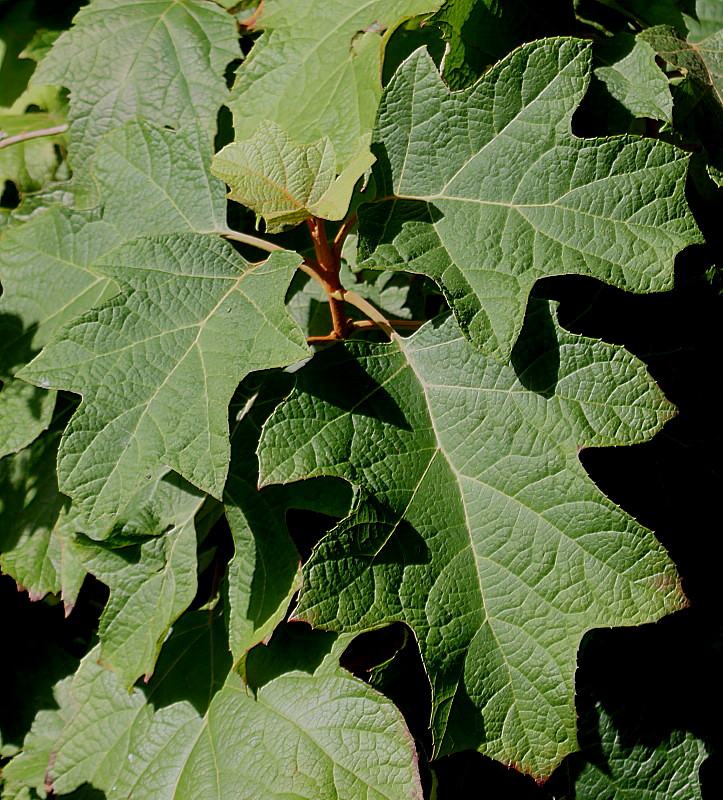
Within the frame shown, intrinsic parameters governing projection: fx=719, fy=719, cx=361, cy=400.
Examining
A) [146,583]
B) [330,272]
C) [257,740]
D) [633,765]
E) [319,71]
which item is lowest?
[633,765]

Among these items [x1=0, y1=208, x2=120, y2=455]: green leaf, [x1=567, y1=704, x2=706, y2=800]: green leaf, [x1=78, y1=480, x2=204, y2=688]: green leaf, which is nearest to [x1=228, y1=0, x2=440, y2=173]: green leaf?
[x1=0, y1=208, x2=120, y2=455]: green leaf

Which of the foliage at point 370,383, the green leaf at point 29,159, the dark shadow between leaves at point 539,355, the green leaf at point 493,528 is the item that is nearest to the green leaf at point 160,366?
the foliage at point 370,383

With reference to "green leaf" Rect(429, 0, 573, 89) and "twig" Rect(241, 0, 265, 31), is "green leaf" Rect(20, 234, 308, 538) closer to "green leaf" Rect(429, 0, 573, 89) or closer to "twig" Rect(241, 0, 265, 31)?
"green leaf" Rect(429, 0, 573, 89)

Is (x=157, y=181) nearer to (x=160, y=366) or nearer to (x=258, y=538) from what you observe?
(x=160, y=366)

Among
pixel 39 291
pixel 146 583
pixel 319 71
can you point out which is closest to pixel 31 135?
pixel 39 291

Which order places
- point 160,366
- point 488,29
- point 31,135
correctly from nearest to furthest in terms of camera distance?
point 160,366 → point 488,29 → point 31,135

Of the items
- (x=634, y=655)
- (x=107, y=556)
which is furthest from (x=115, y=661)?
(x=634, y=655)

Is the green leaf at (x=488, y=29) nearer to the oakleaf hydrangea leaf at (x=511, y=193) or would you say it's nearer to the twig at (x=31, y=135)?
the oakleaf hydrangea leaf at (x=511, y=193)

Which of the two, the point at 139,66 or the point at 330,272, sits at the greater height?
the point at 139,66

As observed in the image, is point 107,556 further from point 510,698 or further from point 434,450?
point 510,698
